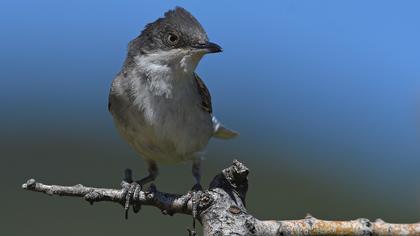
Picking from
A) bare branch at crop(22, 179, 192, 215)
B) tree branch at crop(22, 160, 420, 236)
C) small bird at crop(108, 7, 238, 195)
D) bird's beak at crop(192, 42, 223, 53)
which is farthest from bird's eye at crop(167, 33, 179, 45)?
tree branch at crop(22, 160, 420, 236)

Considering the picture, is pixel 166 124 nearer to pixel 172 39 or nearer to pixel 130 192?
pixel 172 39

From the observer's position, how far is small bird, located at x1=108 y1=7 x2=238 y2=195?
5.49 meters

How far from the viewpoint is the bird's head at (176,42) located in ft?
18.1

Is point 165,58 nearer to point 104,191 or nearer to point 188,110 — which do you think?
point 188,110

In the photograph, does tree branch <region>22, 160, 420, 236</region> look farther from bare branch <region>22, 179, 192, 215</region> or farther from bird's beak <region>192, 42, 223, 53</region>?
bird's beak <region>192, 42, 223, 53</region>

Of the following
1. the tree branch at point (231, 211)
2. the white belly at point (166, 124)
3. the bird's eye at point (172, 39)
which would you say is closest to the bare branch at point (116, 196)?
the tree branch at point (231, 211)

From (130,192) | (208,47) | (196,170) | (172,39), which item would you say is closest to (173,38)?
(172,39)

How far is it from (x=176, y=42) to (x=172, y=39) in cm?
7

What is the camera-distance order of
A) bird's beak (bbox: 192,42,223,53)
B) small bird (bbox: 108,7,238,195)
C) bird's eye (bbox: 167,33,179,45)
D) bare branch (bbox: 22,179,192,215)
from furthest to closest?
1. bird's eye (bbox: 167,33,179,45)
2. small bird (bbox: 108,7,238,195)
3. bird's beak (bbox: 192,42,223,53)
4. bare branch (bbox: 22,179,192,215)

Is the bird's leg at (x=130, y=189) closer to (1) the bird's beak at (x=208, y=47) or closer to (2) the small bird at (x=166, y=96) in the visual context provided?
(2) the small bird at (x=166, y=96)

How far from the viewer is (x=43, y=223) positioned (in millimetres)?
10953

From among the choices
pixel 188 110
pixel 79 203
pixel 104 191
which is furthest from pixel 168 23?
pixel 79 203

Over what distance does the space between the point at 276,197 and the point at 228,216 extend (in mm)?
9646

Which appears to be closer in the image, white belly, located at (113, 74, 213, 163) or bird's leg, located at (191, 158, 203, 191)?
white belly, located at (113, 74, 213, 163)
